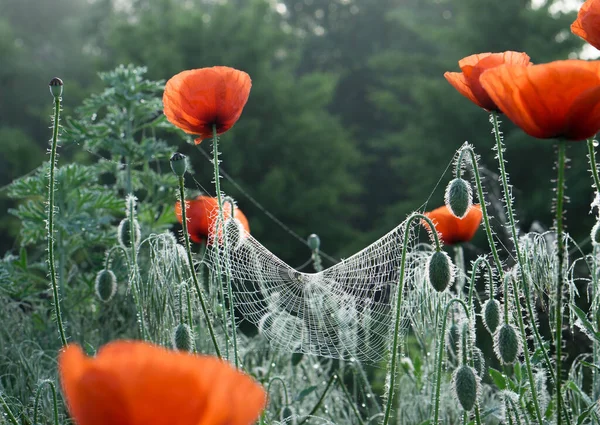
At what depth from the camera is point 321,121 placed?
18.1m

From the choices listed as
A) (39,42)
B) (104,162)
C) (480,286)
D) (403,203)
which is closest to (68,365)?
(104,162)

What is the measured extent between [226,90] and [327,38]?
23139 millimetres

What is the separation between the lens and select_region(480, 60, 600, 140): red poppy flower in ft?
3.79

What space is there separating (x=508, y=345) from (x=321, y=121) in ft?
54.5

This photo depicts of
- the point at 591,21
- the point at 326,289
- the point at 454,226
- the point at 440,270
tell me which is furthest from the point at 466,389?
the point at 326,289

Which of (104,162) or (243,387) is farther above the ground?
(104,162)

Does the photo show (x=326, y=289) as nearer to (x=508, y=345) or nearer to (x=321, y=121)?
(x=508, y=345)

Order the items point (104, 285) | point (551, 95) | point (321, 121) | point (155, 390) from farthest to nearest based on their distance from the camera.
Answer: point (321, 121)
point (104, 285)
point (551, 95)
point (155, 390)

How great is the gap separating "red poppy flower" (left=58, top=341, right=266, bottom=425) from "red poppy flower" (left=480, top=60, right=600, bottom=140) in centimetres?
71

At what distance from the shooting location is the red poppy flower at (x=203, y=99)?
73.5 inches

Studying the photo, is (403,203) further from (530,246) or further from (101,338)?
(530,246)

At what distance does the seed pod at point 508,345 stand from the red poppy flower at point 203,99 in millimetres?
759

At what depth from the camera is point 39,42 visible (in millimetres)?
24969

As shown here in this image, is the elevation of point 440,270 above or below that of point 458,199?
below
